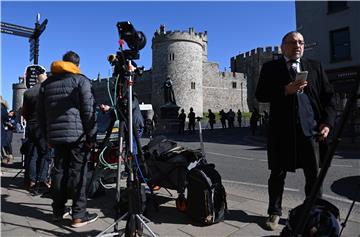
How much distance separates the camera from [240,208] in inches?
156

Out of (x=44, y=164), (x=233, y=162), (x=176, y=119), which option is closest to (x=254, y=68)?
(x=176, y=119)

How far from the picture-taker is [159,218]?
3635mm

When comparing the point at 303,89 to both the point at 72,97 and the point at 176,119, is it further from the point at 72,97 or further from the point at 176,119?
the point at 176,119

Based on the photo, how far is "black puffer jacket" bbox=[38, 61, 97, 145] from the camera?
135 inches

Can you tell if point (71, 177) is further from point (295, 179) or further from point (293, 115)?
point (295, 179)

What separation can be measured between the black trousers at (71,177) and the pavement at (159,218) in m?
0.20

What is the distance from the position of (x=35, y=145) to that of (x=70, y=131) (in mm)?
1864

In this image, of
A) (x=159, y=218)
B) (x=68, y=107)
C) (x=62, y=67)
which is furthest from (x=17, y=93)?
(x=159, y=218)

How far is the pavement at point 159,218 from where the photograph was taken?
3.21 metres

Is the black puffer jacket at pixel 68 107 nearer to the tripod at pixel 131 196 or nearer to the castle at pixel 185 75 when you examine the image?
the tripod at pixel 131 196

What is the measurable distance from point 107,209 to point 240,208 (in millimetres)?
1539

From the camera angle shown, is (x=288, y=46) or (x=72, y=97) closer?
(x=288, y=46)

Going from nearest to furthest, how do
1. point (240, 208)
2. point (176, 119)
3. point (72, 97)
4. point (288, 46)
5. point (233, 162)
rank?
1. point (288, 46)
2. point (72, 97)
3. point (240, 208)
4. point (233, 162)
5. point (176, 119)

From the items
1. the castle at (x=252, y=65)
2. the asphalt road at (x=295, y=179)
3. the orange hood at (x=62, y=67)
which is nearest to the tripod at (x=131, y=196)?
the orange hood at (x=62, y=67)
